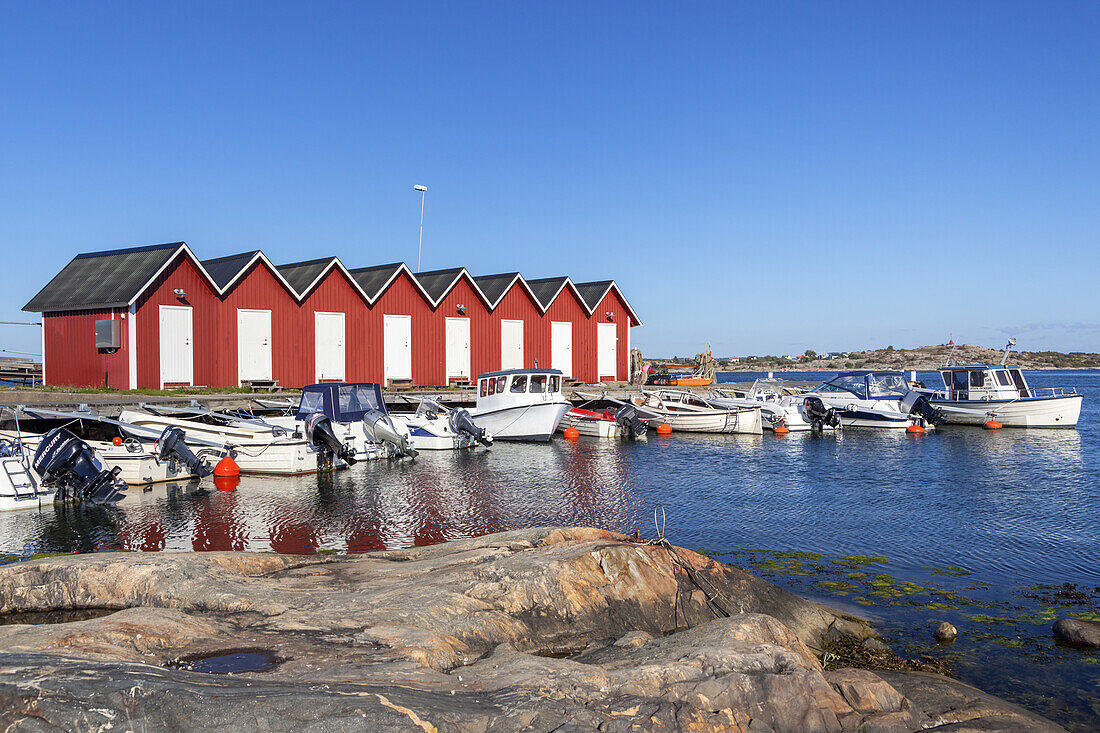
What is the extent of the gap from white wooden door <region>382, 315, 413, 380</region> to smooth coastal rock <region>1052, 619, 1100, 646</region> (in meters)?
30.1

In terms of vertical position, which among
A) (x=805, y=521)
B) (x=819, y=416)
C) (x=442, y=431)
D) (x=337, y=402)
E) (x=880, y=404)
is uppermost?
(x=337, y=402)

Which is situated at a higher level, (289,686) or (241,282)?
(241,282)

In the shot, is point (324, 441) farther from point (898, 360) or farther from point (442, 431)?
point (898, 360)

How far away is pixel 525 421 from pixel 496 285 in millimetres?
11693

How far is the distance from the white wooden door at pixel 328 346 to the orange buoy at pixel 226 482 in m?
14.1

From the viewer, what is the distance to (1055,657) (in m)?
8.24

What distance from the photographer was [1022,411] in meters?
36.7

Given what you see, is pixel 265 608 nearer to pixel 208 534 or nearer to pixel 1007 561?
pixel 208 534

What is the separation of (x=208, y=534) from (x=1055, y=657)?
486 inches

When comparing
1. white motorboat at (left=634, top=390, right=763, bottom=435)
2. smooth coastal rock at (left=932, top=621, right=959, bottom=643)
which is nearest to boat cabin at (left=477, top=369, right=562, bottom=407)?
white motorboat at (left=634, top=390, right=763, bottom=435)

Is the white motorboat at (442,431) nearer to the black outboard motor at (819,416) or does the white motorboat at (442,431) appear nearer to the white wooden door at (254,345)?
the white wooden door at (254,345)

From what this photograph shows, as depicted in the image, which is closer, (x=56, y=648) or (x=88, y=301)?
(x=56, y=648)

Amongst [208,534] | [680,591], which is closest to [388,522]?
[208,534]

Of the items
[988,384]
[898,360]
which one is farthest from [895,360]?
[988,384]
